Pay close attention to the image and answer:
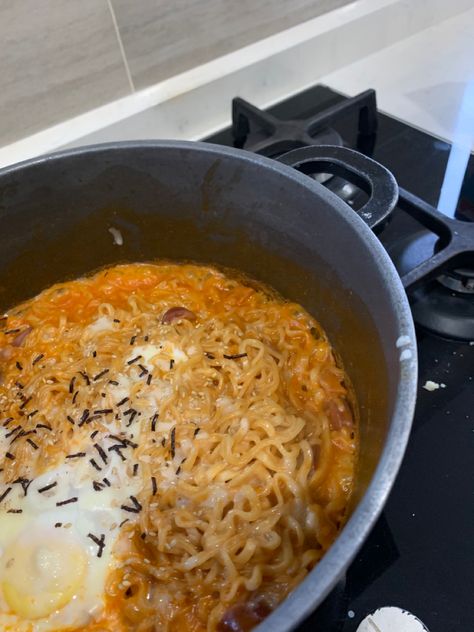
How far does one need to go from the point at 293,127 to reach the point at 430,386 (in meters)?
1.03

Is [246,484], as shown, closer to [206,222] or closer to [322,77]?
[206,222]

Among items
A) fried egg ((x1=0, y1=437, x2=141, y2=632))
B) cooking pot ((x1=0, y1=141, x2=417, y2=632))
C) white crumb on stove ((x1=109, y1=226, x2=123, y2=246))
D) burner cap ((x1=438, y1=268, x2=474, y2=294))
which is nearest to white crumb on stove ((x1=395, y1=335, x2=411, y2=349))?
cooking pot ((x1=0, y1=141, x2=417, y2=632))

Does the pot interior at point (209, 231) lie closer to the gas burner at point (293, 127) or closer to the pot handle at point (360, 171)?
the pot handle at point (360, 171)

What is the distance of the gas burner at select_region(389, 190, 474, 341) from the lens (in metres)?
1.39

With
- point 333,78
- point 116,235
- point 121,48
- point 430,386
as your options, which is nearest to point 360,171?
point 430,386

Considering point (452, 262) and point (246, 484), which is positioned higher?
point (452, 262)

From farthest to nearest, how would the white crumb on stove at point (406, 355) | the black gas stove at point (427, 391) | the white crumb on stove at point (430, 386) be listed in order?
the white crumb on stove at point (430, 386)
the black gas stove at point (427, 391)
the white crumb on stove at point (406, 355)

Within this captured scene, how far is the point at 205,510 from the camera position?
1273 mm

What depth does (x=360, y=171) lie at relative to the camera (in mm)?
1400

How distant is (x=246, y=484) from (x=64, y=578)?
44 cm

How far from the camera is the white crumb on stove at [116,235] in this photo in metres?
1.69

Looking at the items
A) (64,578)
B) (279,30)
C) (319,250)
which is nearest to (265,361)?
(319,250)

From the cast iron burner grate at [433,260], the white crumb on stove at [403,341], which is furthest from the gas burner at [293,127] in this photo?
the white crumb on stove at [403,341]

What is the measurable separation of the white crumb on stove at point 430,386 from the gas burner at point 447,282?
0.14 meters
